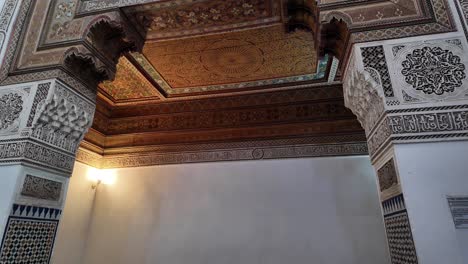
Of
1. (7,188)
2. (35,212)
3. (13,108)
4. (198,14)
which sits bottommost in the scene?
(35,212)

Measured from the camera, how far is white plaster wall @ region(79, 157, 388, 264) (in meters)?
3.04

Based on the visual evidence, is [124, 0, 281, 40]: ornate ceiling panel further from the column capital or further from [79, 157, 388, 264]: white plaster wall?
[79, 157, 388, 264]: white plaster wall

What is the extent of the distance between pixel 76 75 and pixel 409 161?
2126 millimetres

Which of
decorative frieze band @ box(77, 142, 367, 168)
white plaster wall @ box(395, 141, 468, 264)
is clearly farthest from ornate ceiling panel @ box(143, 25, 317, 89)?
white plaster wall @ box(395, 141, 468, 264)

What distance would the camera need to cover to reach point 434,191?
4.20ft

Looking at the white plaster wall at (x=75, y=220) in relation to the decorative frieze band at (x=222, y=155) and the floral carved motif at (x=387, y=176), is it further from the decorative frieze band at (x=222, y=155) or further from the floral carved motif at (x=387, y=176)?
the floral carved motif at (x=387, y=176)

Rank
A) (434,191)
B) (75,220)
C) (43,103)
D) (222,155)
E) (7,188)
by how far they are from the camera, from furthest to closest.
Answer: (222,155), (75,220), (43,103), (7,188), (434,191)

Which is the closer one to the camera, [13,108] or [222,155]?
[13,108]

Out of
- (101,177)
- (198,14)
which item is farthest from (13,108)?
(101,177)

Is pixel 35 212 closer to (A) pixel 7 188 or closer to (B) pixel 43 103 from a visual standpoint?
(A) pixel 7 188

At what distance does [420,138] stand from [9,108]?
2.42 m

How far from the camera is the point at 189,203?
11.7 ft

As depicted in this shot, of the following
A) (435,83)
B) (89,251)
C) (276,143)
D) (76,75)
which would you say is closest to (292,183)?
(276,143)

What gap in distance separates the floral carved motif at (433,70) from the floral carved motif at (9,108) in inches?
91.0
